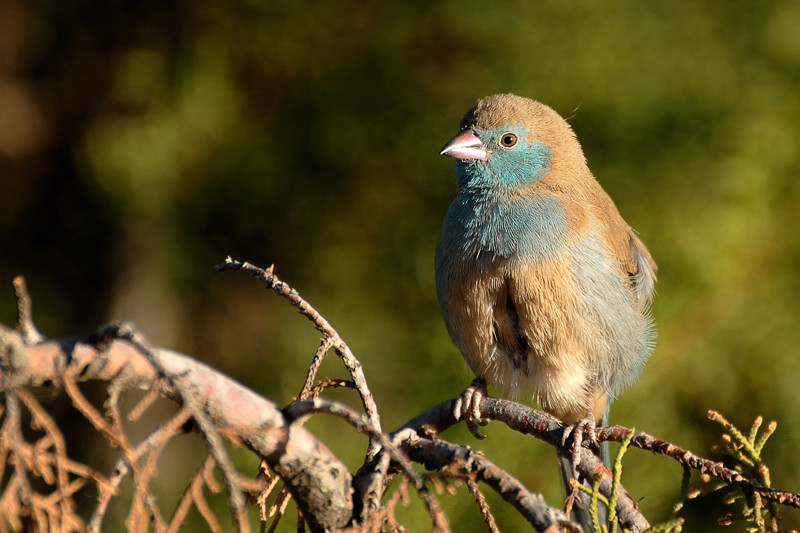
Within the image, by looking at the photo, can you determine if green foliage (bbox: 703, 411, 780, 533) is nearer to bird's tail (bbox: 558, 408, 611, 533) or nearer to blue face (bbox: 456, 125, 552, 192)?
bird's tail (bbox: 558, 408, 611, 533)

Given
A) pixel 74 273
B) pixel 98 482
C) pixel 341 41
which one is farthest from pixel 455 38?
pixel 98 482

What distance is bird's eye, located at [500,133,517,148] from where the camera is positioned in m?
3.88

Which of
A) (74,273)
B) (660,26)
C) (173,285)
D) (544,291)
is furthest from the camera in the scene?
(74,273)

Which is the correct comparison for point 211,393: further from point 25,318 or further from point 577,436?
point 577,436

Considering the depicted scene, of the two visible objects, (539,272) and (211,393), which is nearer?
(211,393)

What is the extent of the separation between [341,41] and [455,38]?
0.70 m

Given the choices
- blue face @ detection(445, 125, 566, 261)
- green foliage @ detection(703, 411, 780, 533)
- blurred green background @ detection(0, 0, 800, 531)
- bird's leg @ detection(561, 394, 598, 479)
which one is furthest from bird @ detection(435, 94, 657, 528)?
green foliage @ detection(703, 411, 780, 533)

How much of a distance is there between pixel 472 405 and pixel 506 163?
123 cm

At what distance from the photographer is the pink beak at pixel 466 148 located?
3.77 metres

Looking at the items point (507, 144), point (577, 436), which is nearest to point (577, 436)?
point (577, 436)

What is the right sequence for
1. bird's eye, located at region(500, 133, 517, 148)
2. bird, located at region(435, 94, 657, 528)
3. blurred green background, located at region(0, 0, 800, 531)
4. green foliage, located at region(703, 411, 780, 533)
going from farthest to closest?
blurred green background, located at region(0, 0, 800, 531) → bird's eye, located at region(500, 133, 517, 148) → bird, located at region(435, 94, 657, 528) → green foliage, located at region(703, 411, 780, 533)

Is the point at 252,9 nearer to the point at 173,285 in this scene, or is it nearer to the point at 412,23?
the point at 412,23

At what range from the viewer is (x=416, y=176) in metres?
5.01

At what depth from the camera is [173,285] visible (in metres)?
5.81
